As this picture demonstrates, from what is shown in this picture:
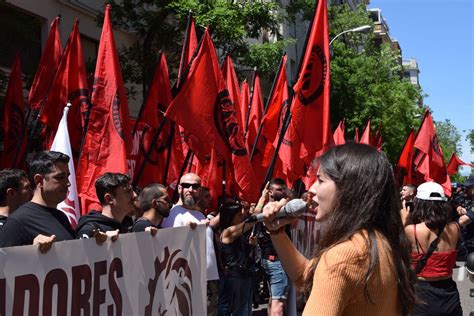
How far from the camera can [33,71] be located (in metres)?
12.7

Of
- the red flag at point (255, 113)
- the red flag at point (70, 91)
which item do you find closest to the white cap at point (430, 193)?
the red flag at point (70, 91)

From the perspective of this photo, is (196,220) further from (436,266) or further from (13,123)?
(13,123)

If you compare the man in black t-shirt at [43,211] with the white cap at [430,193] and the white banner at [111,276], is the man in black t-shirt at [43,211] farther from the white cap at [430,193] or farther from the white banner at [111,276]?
the white cap at [430,193]

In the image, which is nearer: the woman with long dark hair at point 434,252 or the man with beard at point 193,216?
the woman with long dark hair at point 434,252

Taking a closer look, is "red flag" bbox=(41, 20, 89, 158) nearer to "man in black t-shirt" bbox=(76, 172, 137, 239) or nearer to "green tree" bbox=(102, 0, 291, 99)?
"man in black t-shirt" bbox=(76, 172, 137, 239)

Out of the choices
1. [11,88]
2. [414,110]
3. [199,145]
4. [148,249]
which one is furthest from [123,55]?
[414,110]

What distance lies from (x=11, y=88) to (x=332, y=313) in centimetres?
756

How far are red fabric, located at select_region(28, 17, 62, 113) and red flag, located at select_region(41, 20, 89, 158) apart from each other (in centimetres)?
69

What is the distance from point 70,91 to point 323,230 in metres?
5.81

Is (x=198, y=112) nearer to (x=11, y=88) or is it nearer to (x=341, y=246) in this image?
(x=11, y=88)

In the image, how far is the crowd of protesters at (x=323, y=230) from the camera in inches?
83.2

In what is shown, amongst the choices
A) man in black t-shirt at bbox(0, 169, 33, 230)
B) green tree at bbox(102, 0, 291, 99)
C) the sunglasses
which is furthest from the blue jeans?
green tree at bbox(102, 0, 291, 99)

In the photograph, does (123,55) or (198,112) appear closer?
(198,112)

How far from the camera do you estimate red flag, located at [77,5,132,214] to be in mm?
6500
